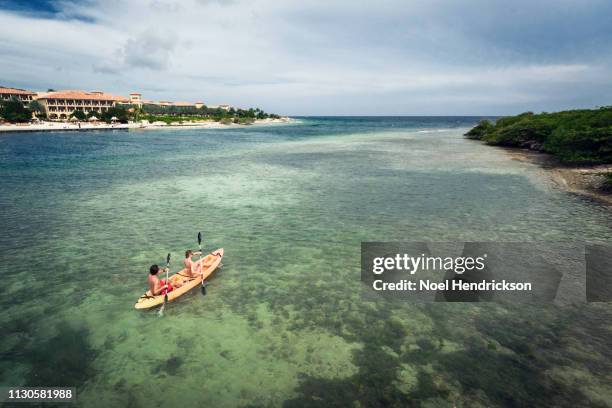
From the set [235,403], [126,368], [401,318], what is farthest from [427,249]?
[126,368]

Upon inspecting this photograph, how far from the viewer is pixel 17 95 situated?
14312 cm

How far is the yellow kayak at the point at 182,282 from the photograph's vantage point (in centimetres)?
1245

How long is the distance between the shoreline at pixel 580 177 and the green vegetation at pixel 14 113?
452 feet

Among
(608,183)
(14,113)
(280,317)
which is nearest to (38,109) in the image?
(14,113)

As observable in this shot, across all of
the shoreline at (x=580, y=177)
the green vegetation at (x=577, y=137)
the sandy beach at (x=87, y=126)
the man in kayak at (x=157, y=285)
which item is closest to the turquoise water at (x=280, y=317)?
the man in kayak at (x=157, y=285)

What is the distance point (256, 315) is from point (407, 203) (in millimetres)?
16998

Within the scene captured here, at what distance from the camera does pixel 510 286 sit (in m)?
14.2

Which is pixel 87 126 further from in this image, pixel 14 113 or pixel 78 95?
pixel 78 95

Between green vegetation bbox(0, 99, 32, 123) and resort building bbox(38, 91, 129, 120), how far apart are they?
22.7 m

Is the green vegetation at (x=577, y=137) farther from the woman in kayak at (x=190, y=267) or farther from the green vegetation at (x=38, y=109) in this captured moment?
the green vegetation at (x=38, y=109)

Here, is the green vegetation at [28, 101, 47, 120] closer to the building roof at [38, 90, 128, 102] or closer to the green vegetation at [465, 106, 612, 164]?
the building roof at [38, 90, 128, 102]

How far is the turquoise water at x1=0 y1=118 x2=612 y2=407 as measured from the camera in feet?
30.3

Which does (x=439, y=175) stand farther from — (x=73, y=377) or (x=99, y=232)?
(x=73, y=377)

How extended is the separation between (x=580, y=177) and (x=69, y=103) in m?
175
